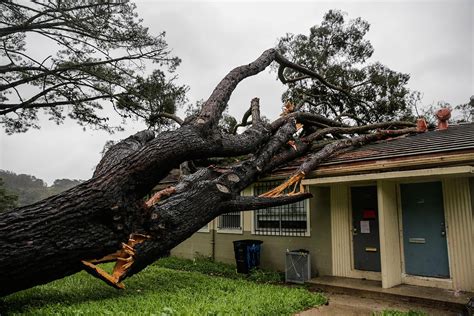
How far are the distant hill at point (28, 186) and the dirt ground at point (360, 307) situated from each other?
25476mm

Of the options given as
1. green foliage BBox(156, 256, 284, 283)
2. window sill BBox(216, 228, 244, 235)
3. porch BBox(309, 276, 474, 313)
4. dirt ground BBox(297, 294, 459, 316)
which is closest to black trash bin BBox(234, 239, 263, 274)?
green foliage BBox(156, 256, 284, 283)

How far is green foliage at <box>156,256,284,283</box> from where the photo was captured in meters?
8.31

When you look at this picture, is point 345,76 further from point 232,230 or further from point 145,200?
point 145,200

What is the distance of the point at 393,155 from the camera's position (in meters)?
6.73

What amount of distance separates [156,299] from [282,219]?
4.75 meters

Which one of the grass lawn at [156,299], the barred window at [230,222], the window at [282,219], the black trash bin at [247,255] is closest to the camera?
the grass lawn at [156,299]

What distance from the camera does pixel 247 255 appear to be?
8969 millimetres

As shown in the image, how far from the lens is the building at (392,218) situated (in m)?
6.29

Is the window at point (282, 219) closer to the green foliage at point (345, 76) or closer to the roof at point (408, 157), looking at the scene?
the roof at point (408, 157)

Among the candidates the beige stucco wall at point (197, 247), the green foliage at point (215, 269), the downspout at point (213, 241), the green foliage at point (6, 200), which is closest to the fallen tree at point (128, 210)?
the green foliage at point (215, 269)

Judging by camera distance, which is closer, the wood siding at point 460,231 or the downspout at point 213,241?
the wood siding at point 460,231

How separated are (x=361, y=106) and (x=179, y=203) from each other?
12384 mm

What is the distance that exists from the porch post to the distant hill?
83.6ft

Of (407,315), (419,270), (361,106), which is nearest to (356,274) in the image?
(419,270)
